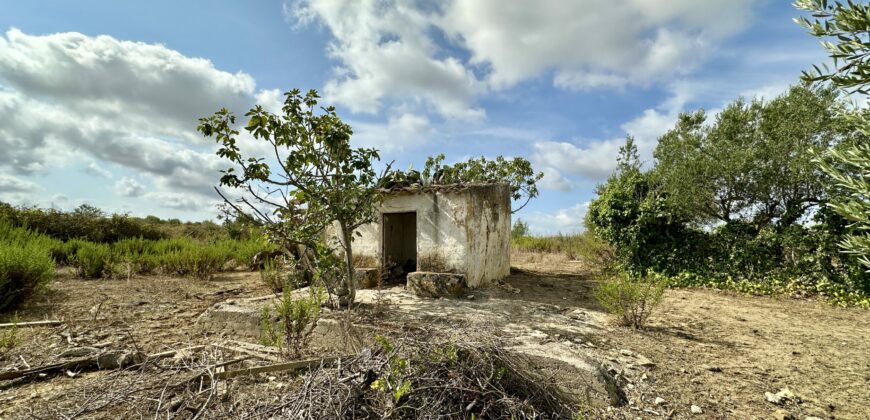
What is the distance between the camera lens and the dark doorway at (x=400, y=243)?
9.05 m

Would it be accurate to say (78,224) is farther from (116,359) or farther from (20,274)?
(116,359)

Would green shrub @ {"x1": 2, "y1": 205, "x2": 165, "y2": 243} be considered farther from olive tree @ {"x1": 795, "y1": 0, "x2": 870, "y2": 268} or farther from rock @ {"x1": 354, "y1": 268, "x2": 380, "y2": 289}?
olive tree @ {"x1": 795, "y1": 0, "x2": 870, "y2": 268}

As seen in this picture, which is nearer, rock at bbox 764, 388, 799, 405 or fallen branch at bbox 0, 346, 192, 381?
rock at bbox 764, 388, 799, 405

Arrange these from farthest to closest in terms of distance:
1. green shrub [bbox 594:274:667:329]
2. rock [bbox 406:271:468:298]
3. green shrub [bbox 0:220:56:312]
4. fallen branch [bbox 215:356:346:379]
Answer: rock [bbox 406:271:468:298]
green shrub [bbox 0:220:56:312]
green shrub [bbox 594:274:667:329]
fallen branch [bbox 215:356:346:379]

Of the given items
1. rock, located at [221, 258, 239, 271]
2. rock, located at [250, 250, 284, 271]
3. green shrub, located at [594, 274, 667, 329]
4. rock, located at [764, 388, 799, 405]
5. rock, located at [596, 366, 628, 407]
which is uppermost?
rock, located at [250, 250, 284, 271]

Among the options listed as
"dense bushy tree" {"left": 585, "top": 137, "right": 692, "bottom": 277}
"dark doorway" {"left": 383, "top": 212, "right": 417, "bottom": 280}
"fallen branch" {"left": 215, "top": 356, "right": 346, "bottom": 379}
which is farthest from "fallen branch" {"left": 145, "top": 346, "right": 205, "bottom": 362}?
"dense bushy tree" {"left": 585, "top": 137, "right": 692, "bottom": 277}

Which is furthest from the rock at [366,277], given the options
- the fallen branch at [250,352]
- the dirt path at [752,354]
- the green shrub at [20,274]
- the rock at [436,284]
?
the green shrub at [20,274]

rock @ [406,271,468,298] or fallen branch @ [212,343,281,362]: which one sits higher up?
rock @ [406,271,468,298]

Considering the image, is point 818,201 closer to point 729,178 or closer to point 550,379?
point 729,178

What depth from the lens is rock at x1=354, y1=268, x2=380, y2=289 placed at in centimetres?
800

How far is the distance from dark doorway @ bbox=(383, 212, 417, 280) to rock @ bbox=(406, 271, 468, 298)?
1346 mm

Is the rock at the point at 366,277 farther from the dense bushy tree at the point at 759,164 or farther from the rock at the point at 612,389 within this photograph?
the dense bushy tree at the point at 759,164

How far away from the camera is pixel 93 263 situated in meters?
9.41

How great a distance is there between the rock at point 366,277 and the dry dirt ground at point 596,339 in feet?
2.14
